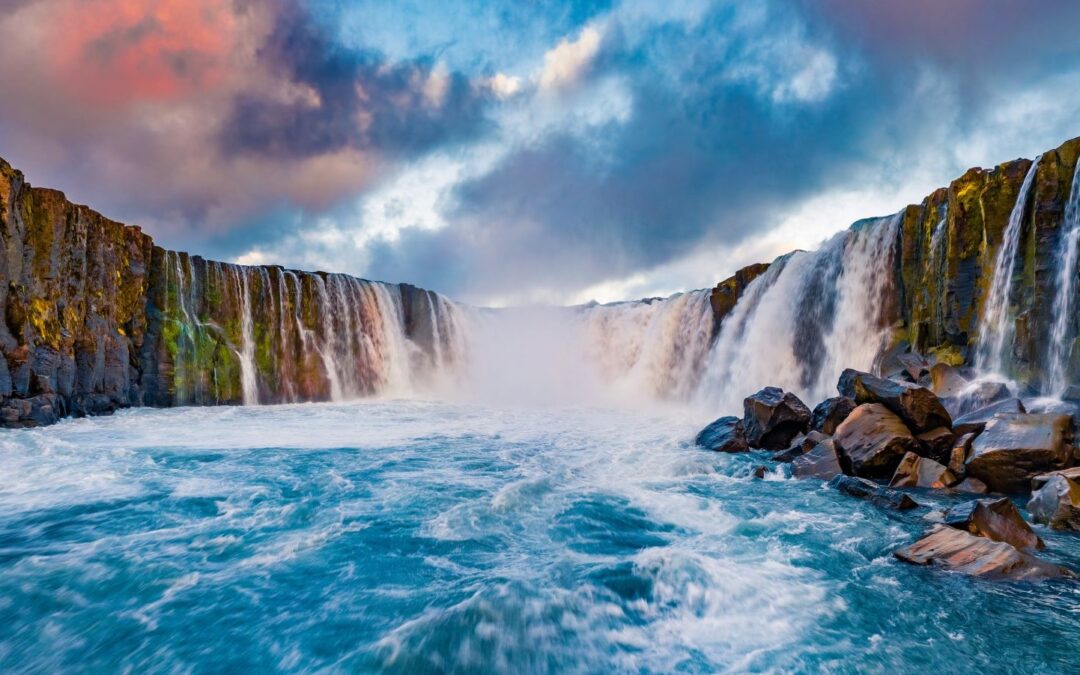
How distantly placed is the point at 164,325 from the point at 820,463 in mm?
26528

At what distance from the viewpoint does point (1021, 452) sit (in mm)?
8188

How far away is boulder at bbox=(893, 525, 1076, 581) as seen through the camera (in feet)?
17.1

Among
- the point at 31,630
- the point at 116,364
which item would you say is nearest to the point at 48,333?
the point at 116,364

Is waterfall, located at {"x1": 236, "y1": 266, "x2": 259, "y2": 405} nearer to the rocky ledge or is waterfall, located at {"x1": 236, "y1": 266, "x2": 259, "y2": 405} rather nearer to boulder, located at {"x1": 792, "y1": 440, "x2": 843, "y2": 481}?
the rocky ledge

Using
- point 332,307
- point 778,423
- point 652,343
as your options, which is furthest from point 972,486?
point 332,307

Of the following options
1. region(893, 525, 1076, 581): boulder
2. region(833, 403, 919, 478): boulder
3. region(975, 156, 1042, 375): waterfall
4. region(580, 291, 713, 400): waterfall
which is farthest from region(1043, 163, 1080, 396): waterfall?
region(580, 291, 713, 400): waterfall

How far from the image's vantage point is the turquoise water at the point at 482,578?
4355 mm

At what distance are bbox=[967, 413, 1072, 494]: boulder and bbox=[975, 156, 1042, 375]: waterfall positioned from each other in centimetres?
551

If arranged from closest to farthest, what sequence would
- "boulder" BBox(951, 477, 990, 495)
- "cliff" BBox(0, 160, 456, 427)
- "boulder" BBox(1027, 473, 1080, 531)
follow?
"boulder" BBox(1027, 473, 1080, 531) < "boulder" BBox(951, 477, 990, 495) < "cliff" BBox(0, 160, 456, 427)

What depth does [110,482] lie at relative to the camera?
10016mm

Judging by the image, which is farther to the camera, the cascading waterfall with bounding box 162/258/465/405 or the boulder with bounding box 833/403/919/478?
the cascading waterfall with bounding box 162/258/465/405

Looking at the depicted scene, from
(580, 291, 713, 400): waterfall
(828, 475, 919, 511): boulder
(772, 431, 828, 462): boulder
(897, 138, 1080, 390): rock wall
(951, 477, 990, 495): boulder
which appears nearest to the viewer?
(828, 475, 919, 511): boulder

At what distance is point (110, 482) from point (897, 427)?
15522 mm

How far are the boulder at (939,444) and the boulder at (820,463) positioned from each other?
146 centimetres
